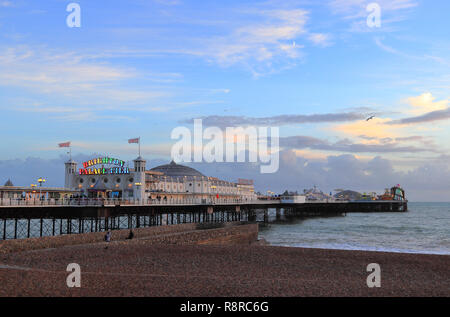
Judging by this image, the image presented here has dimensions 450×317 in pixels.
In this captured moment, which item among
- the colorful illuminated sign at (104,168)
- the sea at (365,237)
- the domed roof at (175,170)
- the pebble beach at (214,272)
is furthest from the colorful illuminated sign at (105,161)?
the domed roof at (175,170)

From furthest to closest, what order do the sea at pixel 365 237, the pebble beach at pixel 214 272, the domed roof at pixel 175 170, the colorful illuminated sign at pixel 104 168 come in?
the domed roof at pixel 175 170
the colorful illuminated sign at pixel 104 168
the sea at pixel 365 237
the pebble beach at pixel 214 272

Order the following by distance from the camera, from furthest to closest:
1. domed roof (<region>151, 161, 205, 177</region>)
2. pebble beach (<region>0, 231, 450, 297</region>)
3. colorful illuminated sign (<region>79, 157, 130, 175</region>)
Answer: domed roof (<region>151, 161, 205, 177</region>) < colorful illuminated sign (<region>79, 157, 130, 175</region>) < pebble beach (<region>0, 231, 450, 297</region>)

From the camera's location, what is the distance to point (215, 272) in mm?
19062

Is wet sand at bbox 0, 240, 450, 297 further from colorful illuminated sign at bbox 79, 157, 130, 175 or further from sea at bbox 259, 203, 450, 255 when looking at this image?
colorful illuminated sign at bbox 79, 157, 130, 175

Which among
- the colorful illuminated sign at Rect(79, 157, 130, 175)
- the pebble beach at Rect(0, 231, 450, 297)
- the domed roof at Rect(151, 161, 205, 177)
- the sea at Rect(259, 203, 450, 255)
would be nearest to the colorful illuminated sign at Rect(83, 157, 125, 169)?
the colorful illuminated sign at Rect(79, 157, 130, 175)

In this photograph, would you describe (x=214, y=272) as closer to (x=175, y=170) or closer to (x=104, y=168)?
(x=104, y=168)

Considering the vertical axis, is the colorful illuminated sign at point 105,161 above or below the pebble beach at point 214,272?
above

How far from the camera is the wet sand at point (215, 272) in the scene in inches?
544

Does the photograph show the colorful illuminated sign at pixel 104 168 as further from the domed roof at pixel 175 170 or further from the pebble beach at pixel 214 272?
the domed roof at pixel 175 170

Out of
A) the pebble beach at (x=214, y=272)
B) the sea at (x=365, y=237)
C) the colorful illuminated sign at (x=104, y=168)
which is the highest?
the colorful illuminated sign at (x=104, y=168)

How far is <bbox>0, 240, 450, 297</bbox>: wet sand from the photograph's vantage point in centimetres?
1381

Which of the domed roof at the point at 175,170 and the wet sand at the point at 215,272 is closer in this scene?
the wet sand at the point at 215,272
